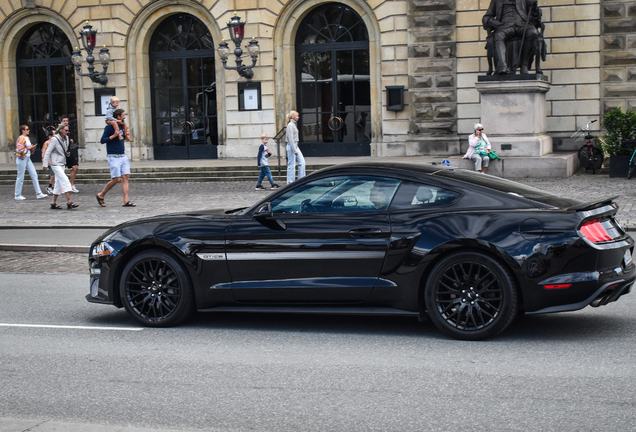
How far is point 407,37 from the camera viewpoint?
26.0m

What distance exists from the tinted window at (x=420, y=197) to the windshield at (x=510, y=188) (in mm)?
182

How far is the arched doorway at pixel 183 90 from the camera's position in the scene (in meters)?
28.6

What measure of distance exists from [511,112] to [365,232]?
14961mm

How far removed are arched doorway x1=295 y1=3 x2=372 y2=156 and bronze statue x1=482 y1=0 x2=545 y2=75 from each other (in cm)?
678

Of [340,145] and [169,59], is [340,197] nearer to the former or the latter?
[340,145]

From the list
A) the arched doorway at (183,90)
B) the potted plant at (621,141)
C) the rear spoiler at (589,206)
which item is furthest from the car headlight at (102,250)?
the arched doorway at (183,90)

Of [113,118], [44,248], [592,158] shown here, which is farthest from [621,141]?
[44,248]

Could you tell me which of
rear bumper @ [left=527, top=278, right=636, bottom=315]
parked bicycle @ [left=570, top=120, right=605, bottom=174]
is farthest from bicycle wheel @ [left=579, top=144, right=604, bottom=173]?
rear bumper @ [left=527, top=278, right=636, bottom=315]

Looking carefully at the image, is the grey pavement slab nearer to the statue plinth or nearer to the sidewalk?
the sidewalk

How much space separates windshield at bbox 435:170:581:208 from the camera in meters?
6.44

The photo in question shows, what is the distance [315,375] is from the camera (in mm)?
5668

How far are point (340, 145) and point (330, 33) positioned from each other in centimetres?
360

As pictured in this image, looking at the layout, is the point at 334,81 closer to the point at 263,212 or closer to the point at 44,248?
the point at 44,248

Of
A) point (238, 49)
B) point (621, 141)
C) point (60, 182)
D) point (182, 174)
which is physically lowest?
point (182, 174)
